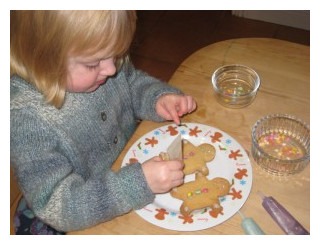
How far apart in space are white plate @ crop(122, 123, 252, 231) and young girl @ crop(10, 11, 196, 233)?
39 millimetres

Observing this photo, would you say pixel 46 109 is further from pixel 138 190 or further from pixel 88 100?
pixel 138 190

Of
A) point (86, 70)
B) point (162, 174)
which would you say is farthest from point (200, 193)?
point (86, 70)

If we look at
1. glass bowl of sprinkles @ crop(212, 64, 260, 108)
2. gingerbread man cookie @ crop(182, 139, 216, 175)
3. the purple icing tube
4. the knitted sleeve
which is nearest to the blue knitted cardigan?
the knitted sleeve

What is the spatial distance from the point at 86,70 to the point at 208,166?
348 mm

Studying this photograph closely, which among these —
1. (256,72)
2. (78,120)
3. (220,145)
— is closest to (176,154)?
(220,145)

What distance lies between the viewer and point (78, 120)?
958 mm

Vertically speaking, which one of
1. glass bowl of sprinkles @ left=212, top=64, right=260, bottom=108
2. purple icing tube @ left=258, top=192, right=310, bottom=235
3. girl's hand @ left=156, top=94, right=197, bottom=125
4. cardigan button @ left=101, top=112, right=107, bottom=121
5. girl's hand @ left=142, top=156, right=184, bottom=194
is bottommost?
purple icing tube @ left=258, top=192, right=310, bottom=235

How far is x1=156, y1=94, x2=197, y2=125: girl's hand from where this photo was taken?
1016mm

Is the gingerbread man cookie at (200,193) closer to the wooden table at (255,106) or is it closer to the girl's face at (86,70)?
the wooden table at (255,106)

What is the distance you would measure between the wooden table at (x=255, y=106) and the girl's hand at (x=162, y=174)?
8 centimetres

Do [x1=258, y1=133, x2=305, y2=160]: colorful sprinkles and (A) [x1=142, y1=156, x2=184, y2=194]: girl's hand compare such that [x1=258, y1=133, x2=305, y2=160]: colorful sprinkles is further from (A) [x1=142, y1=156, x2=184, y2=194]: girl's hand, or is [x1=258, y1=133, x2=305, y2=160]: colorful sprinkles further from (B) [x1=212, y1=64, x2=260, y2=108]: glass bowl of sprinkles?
(A) [x1=142, y1=156, x2=184, y2=194]: girl's hand

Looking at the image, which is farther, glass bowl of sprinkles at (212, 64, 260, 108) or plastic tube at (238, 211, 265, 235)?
glass bowl of sprinkles at (212, 64, 260, 108)
